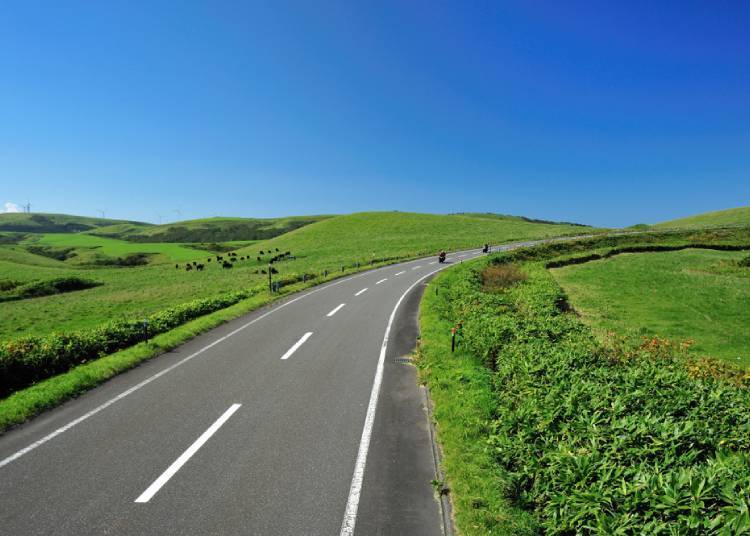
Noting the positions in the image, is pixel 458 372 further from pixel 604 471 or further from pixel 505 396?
pixel 604 471

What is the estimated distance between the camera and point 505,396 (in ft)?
26.3

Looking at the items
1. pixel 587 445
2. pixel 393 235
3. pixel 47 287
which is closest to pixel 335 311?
pixel 587 445

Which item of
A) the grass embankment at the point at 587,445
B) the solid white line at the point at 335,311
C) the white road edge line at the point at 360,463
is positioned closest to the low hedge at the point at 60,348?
the solid white line at the point at 335,311

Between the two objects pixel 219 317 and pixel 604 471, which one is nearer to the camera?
pixel 604 471

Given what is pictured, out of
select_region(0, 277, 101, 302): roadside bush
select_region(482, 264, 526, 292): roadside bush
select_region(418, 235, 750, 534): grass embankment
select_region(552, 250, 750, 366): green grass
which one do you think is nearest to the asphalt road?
select_region(418, 235, 750, 534): grass embankment

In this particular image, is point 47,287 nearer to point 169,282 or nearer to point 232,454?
point 169,282

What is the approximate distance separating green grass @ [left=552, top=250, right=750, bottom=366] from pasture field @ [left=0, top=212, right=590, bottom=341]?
2203 centimetres

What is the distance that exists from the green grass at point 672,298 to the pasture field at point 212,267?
22.0m

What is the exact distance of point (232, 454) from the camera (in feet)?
22.4

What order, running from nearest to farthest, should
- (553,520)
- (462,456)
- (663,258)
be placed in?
(553,520), (462,456), (663,258)

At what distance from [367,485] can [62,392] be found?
8.35 meters

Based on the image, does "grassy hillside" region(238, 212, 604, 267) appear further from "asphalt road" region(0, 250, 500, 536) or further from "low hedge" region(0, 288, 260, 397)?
"asphalt road" region(0, 250, 500, 536)

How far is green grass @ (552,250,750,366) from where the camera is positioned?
16984mm

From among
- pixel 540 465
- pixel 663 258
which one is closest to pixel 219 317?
pixel 540 465
